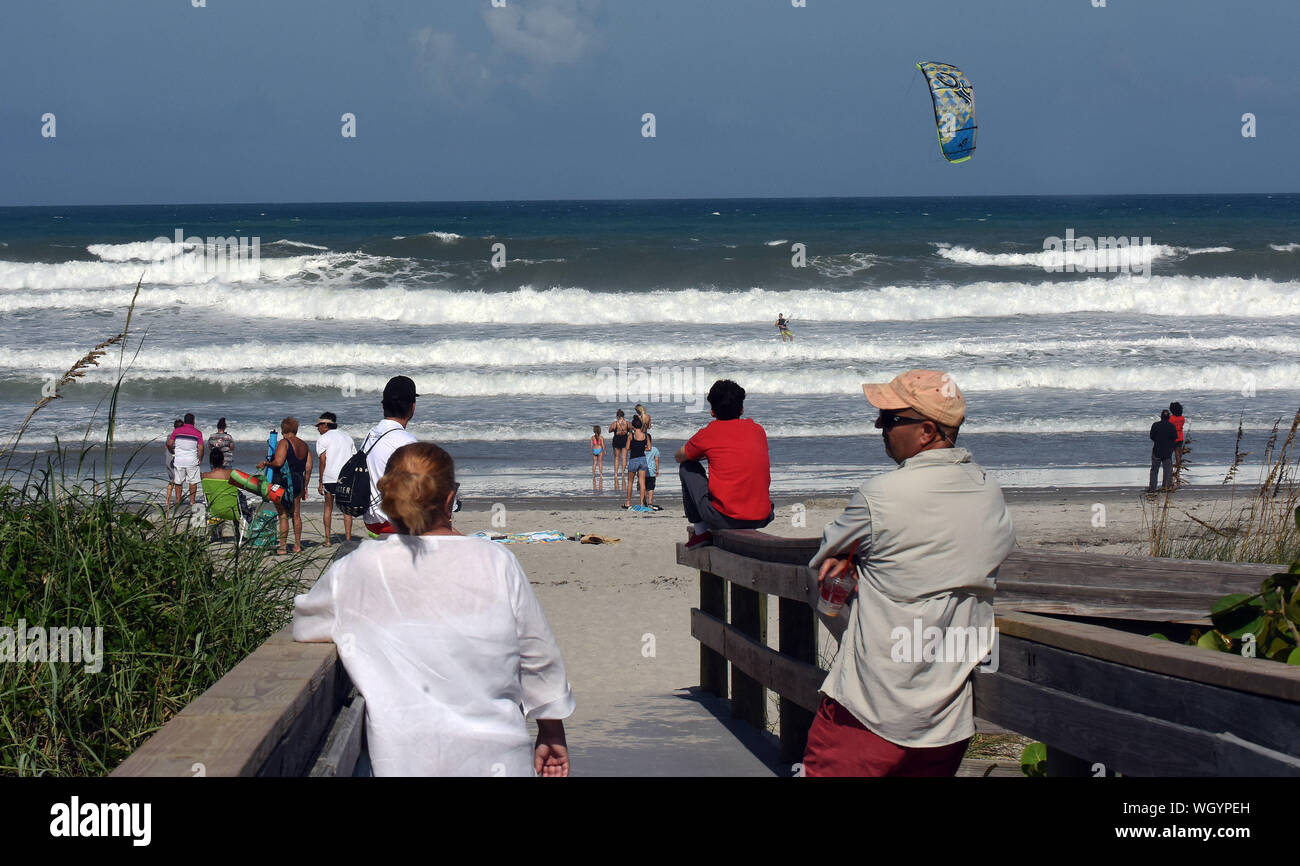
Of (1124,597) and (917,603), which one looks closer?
(917,603)

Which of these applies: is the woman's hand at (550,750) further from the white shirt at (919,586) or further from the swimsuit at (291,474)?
the swimsuit at (291,474)

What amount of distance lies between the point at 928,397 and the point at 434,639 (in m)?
1.49

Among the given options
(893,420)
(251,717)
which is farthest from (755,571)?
(251,717)

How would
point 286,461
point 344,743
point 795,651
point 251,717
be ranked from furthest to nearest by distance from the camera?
point 286,461
point 795,651
point 344,743
point 251,717

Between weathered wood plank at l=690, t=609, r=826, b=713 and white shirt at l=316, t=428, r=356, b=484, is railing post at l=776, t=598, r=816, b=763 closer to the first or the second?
weathered wood plank at l=690, t=609, r=826, b=713

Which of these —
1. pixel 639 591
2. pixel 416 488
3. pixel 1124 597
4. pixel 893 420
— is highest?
pixel 893 420

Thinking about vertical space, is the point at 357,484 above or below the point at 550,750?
above

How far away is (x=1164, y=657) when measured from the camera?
2668 millimetres

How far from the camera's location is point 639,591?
36.9 ft

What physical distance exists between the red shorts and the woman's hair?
4.15 feet

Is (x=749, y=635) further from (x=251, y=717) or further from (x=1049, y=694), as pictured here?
(x=251, y=717)

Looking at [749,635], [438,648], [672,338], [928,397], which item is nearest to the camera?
[438,648]

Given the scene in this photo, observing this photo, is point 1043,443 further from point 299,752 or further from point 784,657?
point 299,752
